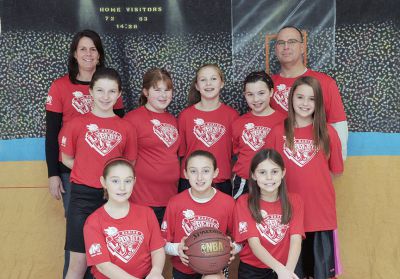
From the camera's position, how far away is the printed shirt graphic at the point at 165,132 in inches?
161

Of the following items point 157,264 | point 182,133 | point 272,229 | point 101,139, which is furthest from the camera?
point 182,133

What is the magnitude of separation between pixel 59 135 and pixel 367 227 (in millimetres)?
2698

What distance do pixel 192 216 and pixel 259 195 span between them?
0.48 m

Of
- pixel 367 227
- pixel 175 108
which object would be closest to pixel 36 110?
pixel 175 108

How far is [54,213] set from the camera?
15.5 ft

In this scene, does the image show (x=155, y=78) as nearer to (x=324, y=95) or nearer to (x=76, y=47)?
(x=76, y=47)

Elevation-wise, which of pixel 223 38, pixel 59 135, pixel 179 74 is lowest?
pixel 59 135

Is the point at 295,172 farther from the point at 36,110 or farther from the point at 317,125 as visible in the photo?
the point at 36,110

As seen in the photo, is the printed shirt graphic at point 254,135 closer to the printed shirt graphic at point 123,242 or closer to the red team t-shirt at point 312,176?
the red team t-shirt at point 312,176

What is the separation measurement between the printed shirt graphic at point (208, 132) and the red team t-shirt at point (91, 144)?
2.03 feet

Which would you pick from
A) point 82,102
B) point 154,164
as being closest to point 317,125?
point 154,164

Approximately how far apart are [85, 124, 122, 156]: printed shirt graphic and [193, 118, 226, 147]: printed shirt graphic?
2.25ft

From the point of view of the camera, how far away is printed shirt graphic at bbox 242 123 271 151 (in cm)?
405

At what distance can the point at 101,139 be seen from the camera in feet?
12.6
